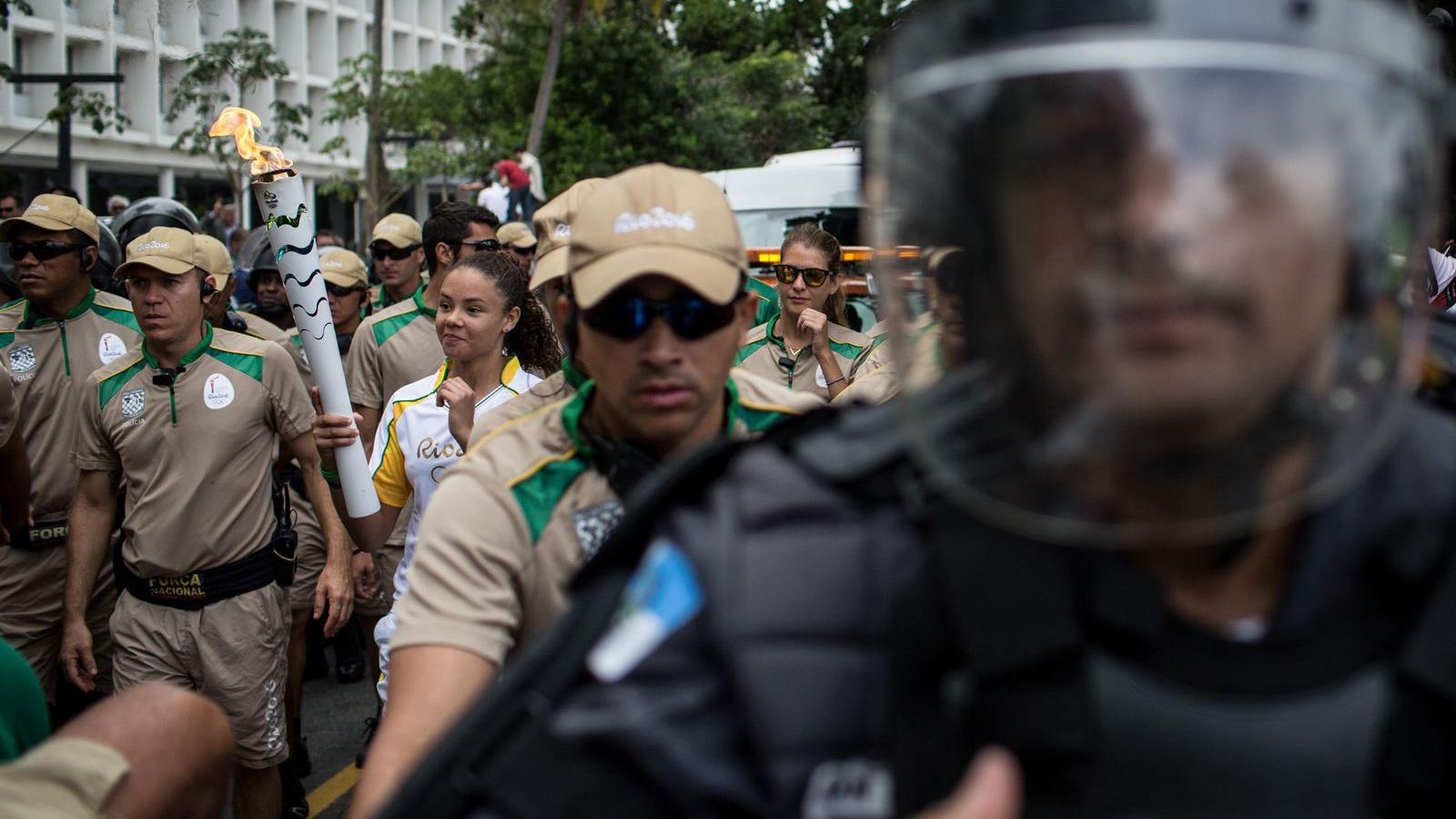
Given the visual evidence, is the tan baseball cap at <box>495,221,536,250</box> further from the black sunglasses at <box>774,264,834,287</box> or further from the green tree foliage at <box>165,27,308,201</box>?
the green tree foliage at <box>165,27,308,201</box>

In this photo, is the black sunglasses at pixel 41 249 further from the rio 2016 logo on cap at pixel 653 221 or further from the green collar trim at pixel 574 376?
the rio 2016 logo on cap at pixel 653 221

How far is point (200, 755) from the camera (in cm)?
225

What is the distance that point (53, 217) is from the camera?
5750mm

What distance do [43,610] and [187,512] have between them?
0.99 meters

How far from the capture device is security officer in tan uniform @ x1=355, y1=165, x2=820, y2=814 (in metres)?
2.16

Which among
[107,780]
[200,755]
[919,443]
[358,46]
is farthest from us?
[358,46]

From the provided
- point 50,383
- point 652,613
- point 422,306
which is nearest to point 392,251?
point 422,306

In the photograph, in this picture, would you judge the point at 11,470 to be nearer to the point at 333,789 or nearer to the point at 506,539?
the point at 333,789

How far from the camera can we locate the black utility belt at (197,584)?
5145 millimetres

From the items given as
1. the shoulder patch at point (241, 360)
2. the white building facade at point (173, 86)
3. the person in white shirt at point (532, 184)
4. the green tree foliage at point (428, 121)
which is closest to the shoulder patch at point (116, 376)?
the shoulder patch at point (241, 360)

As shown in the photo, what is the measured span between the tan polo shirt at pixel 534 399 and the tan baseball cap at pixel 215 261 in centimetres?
264

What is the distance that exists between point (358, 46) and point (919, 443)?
1612 inches

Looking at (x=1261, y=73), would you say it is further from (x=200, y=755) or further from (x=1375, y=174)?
(x=200, y=755)

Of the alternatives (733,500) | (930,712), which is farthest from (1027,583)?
(733,500)
